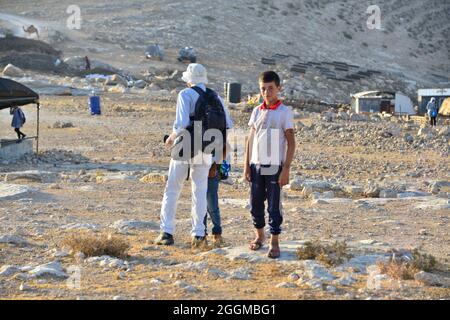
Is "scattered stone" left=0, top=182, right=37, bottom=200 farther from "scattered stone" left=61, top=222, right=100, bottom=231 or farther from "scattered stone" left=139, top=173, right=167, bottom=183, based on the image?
"scattered stone" left=139, top=173, right=167, bottom=183

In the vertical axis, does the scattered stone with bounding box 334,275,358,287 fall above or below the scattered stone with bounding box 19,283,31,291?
above

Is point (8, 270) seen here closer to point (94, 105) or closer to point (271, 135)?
point (271, 135)

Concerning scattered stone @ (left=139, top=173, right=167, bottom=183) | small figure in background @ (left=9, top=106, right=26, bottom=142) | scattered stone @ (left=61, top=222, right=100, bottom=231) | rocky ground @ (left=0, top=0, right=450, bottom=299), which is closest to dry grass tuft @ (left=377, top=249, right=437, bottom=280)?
rocky ground @ (left=0, top=0, right=450, bottom=299)

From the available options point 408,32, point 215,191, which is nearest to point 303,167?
point 215,191

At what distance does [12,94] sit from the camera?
17016 millimetres

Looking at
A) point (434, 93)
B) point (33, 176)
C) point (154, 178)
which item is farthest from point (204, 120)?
point (434, 93)

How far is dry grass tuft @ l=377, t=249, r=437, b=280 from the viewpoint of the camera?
22.6 ft

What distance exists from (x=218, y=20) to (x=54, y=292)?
59146 mm

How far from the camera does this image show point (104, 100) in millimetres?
31812

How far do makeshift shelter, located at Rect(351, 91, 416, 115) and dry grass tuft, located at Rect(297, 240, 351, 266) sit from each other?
109 feet

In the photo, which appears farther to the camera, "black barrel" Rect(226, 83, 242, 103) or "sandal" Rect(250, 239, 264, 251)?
"black barrel" Rect(226, 83, 242, 103)

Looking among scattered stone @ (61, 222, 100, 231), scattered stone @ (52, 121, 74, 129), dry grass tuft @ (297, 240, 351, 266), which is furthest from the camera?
scattered stone @ (52, 121, 74, 129)

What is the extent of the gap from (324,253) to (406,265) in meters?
0.68
